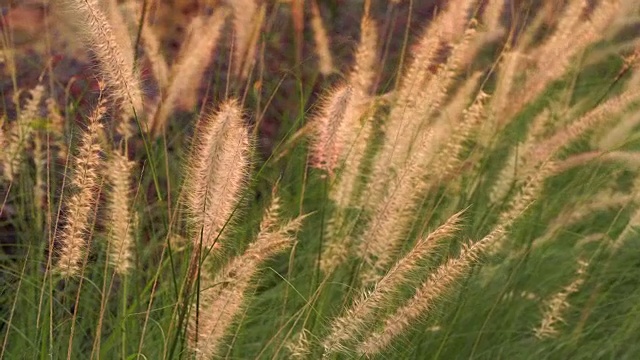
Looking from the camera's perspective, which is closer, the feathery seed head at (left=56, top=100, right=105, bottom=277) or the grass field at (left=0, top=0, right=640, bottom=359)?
the feathery seed head at (left=56, top=100, right=105, bottom=277)

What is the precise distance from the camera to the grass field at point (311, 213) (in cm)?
210

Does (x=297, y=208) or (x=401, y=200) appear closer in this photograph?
(x=401, y=200)

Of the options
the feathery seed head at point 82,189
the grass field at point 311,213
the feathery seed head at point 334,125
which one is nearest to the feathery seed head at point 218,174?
the grass field at point 311,213

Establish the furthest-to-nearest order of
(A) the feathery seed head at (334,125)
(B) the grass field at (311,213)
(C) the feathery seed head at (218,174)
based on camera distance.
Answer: (A) the feathery seed head at (334,125), (B) the grass field at (311,213), (C) the feathery seed head at (218,174)

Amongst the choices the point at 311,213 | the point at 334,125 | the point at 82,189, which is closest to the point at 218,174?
the point at 82,189

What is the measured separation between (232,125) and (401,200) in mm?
598

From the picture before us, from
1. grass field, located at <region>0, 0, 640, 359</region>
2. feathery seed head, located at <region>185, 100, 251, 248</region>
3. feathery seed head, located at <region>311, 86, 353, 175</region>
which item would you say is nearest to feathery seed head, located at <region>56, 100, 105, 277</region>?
grass field, located at <region>0, 0, 640, 359</region>

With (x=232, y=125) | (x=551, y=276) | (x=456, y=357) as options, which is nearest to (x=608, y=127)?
(x=551, y=276)

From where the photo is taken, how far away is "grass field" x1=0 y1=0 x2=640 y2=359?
2102 mm

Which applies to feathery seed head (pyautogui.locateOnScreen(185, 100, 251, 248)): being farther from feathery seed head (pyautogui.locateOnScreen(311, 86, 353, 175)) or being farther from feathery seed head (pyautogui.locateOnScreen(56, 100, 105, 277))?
feathery seed head (pyautogui.locateOnScreen(311, 86, 353, 175))

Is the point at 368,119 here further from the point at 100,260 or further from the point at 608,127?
the point at 608,127

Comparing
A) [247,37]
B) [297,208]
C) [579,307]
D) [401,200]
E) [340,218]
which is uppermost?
[247,37]

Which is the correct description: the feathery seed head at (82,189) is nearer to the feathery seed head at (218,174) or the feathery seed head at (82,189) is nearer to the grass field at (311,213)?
the grass field at (311,213)

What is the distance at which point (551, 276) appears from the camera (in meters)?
3.69
